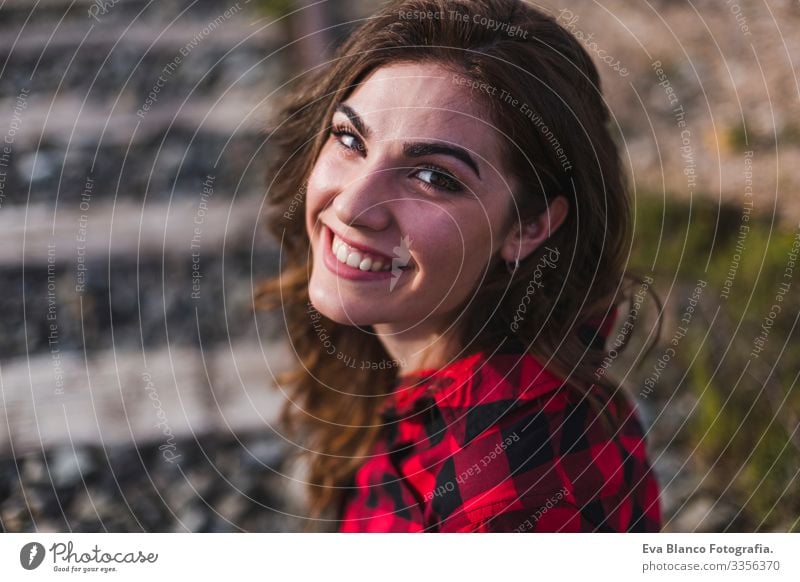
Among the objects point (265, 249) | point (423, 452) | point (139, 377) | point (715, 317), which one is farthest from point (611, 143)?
point (139, 377)

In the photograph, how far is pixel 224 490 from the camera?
1.14 m

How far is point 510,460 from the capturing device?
28.0 inches

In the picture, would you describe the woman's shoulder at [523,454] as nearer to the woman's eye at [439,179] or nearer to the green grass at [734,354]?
the woman's eye at [439,179]

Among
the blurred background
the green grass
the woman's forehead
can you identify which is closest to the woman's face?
the woman's forehead

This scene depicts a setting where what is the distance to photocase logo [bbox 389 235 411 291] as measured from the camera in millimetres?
727

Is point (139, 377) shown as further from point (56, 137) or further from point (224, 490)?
point (56, 137)

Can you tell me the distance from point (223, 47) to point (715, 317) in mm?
1028

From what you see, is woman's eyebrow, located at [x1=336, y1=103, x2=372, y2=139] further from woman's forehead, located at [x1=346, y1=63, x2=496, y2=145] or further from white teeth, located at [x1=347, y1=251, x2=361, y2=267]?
white teeth, located at [x1=347, y1=251, x2=361, y2=267]

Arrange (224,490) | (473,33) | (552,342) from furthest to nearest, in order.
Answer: (224,490)
(552,342)
(473,33)

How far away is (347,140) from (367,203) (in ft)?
0.23
